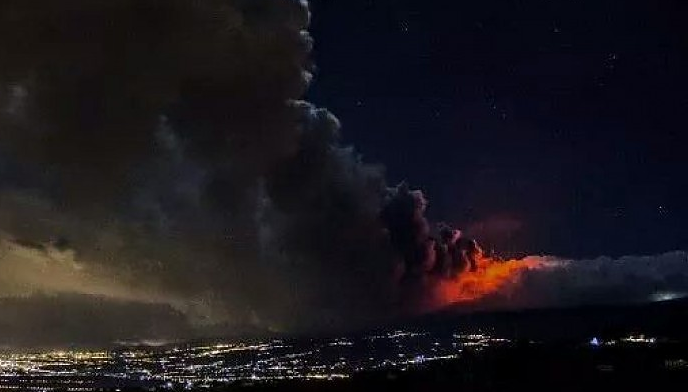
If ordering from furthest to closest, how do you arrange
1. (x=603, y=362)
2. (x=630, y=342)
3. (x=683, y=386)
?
(x=630, y=342) < (x=603, y=362) < (x=683, y=386)

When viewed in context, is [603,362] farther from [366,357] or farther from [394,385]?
[366,357]

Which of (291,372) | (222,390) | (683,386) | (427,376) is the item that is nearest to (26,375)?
(291,372)

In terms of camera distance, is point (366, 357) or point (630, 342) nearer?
point (630, 342)

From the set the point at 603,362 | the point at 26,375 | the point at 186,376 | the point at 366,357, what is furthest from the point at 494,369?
the point at 26,375

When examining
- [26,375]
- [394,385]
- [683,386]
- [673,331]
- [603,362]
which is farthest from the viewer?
[26,375]

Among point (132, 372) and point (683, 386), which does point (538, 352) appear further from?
point (132, 372)

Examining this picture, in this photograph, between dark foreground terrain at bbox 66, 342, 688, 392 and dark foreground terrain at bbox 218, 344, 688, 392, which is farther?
dark foreground terrain at bbox 66, 342, 688, 392

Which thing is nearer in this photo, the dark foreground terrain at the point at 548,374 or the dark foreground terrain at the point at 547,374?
the dark foreground terrain at the point at 547,374

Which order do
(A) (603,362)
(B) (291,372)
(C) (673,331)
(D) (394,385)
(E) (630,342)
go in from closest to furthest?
(D) (394,385)
(A) (603,362)
(E) (630,342)
(C) (673,331)
(B) (291,372)

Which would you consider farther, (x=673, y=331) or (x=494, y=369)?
(x=673, y=331)
